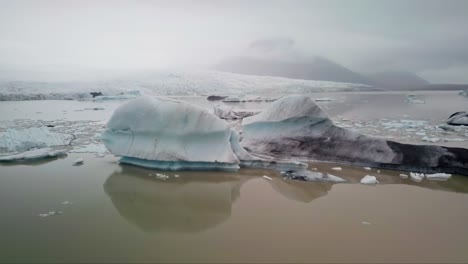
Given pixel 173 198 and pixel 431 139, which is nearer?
pixel 173 198

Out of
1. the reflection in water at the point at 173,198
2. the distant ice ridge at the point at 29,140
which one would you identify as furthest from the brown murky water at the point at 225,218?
the distant ice ridge at the point at 29,140

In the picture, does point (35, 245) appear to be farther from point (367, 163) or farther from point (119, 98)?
point (119, 98)

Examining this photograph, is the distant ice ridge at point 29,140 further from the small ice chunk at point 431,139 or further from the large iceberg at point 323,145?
the small ice chunk at point 431,139

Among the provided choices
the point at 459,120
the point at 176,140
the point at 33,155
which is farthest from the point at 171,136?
the point at 459,120

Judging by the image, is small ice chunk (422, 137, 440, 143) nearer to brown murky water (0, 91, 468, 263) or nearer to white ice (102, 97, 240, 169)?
brown murky water (0, 91, 468, 263)

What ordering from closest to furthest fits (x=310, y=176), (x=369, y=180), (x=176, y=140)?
(x=369, y=180), (x=310, y=176), (x=176, y=140)

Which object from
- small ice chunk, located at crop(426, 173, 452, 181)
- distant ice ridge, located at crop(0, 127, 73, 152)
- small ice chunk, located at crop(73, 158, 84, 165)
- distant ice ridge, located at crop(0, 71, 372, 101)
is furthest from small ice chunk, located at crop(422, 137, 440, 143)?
distant ice ridge, located at crop(0, 71, 372, 101)

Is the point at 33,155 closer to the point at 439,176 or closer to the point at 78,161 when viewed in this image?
the point at 78,161
